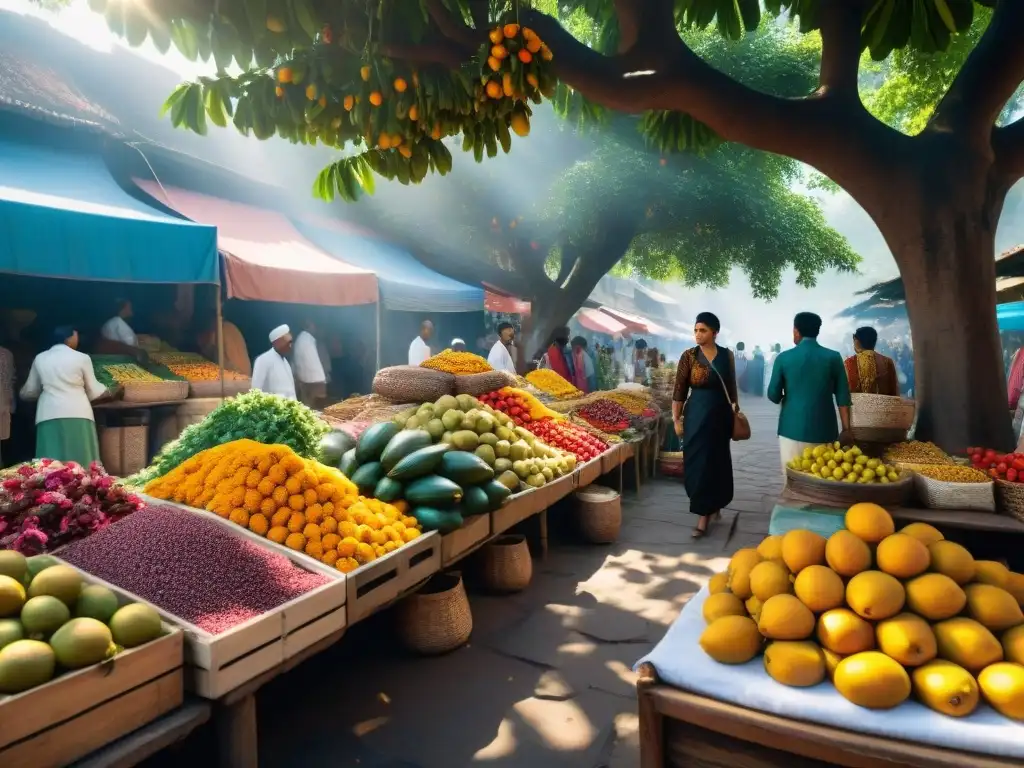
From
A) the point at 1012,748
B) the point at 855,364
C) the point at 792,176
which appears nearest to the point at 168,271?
the point at 855,364

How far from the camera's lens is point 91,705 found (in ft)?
6.30

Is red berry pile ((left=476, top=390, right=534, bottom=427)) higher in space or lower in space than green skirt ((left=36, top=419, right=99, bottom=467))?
higher

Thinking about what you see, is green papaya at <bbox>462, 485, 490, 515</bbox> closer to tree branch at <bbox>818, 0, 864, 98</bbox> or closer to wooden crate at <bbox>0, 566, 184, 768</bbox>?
wooden crate at <bbox>0, 566, 184, 768</bbox>

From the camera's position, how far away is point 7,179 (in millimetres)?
6395

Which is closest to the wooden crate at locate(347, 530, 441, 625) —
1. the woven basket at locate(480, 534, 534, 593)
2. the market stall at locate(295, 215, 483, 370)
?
the woven basket at locate(480, 534, 534, 593)

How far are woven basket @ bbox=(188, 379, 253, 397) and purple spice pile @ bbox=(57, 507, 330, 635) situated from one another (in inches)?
204

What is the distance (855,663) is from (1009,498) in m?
2.74

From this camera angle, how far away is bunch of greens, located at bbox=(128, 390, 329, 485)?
4035 mm

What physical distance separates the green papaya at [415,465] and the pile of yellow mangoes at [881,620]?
2218 millimetres

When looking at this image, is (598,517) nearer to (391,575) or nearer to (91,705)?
(391,575)

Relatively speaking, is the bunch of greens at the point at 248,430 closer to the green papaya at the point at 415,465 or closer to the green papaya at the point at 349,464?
the green papaya at the point at 349,464

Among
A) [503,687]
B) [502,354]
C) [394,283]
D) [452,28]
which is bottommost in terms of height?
[503,687]

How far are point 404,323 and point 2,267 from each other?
1000 centimetres

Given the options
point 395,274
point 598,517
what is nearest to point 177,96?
point 598,517
